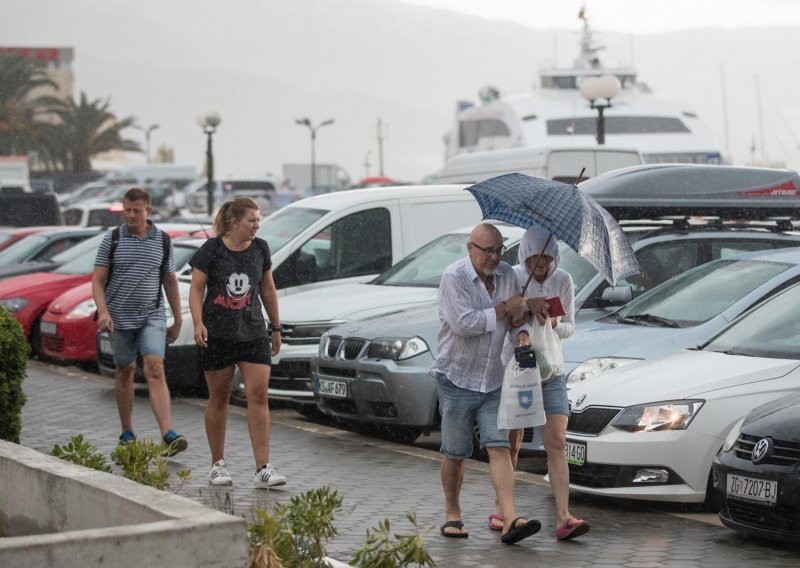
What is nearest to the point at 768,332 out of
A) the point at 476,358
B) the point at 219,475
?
the point at 476,358

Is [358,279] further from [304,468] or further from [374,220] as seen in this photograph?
[304,468]

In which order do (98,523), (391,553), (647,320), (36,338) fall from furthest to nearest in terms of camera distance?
(36,338)
(647,320)
(391,553)
(98,523)

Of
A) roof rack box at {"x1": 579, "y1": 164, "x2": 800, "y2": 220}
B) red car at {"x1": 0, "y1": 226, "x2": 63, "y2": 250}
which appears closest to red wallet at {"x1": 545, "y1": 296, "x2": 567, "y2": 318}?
roof rack box at {"x1": 579, "y1": 164, "x2": 800, "y2": 220}

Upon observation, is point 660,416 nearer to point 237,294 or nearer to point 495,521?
point 495,521

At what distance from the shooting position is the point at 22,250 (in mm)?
21406

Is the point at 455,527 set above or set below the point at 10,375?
below

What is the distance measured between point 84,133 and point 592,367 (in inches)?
3172

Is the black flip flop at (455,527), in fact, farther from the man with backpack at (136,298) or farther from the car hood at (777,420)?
the man with backpack at (136,298)

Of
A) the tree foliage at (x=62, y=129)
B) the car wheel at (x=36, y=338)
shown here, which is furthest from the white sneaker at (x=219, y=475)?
the tree foliage at (x=62, y=129)

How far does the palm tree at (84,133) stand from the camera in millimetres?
85938

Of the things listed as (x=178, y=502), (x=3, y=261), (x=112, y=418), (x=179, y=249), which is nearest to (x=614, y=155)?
(x=179, y=249)

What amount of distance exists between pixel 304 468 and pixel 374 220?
4.78 metres

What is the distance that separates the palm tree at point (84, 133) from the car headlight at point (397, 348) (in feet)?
248

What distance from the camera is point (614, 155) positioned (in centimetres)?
2069
